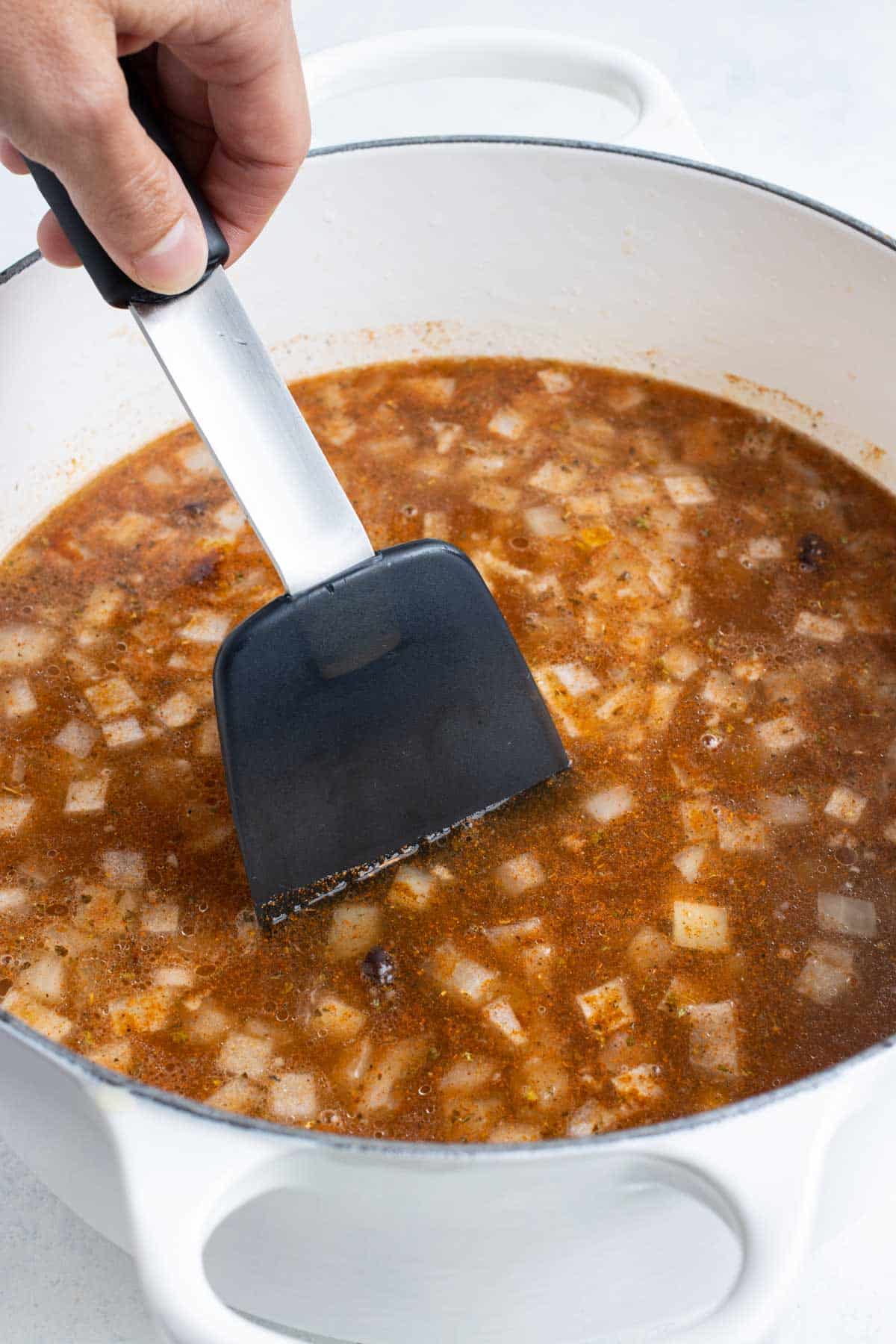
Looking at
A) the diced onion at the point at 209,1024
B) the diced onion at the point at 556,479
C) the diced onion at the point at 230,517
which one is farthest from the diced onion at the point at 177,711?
the diced onion at the point at 556,479

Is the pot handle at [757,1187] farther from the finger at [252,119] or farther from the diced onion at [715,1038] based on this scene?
the finger at [252,119]

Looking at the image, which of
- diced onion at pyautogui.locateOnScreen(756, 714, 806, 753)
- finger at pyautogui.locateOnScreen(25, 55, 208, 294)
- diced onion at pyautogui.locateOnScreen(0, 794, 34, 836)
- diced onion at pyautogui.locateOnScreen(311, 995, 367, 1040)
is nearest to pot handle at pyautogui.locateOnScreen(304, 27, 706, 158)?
finger at pyautogui.locateOnScreen(25, 55, 208, 294)

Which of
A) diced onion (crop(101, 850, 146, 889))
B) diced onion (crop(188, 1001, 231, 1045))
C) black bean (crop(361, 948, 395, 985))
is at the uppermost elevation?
diced onion (crop(101, 850, 146, 889))

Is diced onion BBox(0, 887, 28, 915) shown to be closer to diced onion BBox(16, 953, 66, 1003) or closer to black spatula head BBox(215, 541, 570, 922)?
diced onion BBox(16, 953, 66, 1003)

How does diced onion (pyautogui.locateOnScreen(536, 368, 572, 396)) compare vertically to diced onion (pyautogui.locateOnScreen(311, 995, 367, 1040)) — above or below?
below

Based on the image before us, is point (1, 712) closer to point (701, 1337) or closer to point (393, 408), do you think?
point (393, 408)

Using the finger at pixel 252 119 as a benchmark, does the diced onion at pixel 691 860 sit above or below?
below
